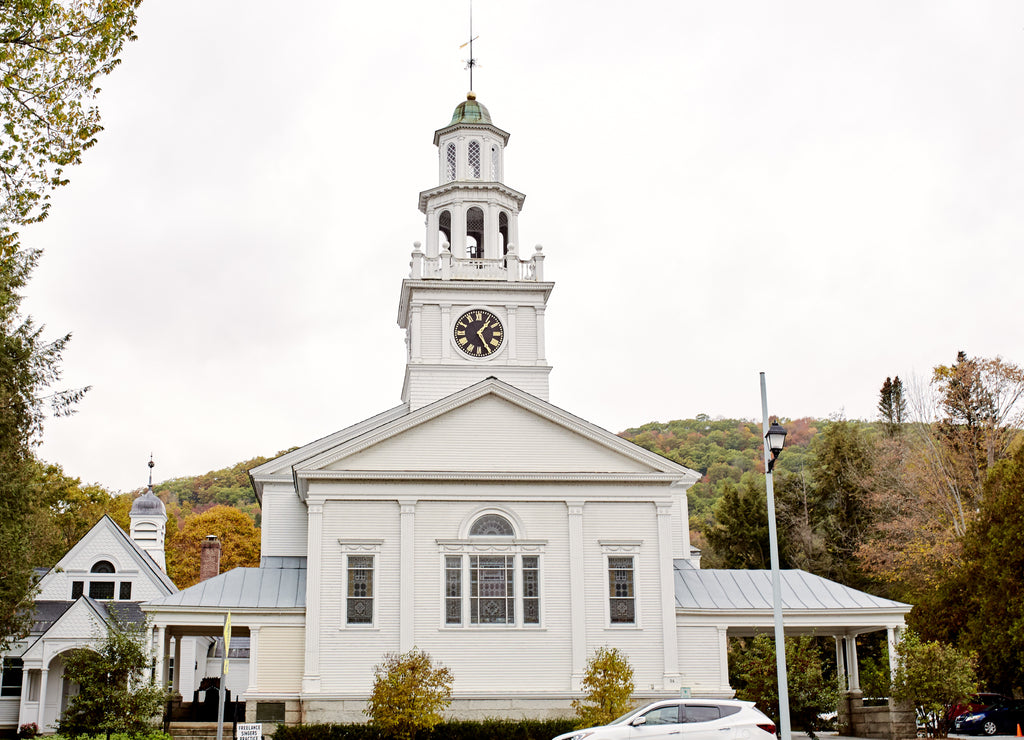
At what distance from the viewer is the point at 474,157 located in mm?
40812

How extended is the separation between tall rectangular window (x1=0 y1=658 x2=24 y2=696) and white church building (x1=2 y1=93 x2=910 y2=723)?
1422 cm

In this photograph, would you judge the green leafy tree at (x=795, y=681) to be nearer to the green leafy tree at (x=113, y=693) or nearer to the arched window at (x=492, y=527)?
the arched window at (x=492, y=527)

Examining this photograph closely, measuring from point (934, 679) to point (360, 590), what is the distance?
1630 cm

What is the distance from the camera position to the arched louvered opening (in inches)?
1583

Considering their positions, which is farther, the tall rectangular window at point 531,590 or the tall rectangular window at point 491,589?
the tall rectangular window at point 531,590

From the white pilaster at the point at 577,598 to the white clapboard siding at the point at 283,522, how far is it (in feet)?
30.1

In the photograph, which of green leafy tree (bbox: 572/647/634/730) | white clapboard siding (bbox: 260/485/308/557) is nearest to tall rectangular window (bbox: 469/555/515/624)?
green leafy tree (bbox: 572/647/634/730)

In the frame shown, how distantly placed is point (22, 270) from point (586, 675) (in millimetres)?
19404

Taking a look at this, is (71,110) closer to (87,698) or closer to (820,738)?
(87,698)

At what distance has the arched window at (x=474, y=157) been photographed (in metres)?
40.6

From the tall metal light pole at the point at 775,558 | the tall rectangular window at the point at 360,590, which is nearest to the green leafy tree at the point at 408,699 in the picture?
the tall rectangular window at the point at 360,590

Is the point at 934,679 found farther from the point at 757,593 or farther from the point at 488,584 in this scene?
the point at 488,584

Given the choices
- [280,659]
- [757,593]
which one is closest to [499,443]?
[280,659]

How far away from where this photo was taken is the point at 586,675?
1169 inches
